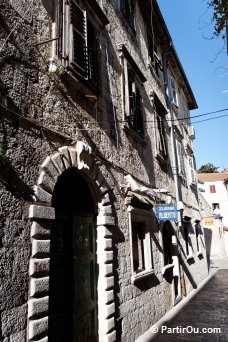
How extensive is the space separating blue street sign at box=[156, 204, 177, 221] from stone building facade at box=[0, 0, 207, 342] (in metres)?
0.27

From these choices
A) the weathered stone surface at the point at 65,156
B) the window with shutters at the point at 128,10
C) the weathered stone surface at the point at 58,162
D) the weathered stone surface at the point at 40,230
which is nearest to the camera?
the weathered stone surface at the point at 40,230

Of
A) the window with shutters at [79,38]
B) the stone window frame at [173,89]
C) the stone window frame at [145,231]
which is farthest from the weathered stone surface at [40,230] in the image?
the stone window frame at [173,89]

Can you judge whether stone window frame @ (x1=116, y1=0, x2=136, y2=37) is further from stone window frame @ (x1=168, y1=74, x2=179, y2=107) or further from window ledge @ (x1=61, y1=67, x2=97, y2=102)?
stone window frame @ (x1=168, y1=74, x2=179, y2=107)

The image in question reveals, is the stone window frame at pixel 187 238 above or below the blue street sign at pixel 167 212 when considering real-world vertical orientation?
below

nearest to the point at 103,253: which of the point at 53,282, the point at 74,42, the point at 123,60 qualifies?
the point at 53,282

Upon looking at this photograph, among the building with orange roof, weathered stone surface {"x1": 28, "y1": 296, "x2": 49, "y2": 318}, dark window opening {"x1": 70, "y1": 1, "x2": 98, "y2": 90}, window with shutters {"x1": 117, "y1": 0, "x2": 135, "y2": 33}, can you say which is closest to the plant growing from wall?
weathered stone surface {"x1": 28, "y1": 296, "x2": 49, "y2": 318}

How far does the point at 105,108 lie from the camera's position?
574 centimetres

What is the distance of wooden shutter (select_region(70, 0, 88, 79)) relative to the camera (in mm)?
4798

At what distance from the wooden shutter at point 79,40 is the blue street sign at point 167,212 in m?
4.07

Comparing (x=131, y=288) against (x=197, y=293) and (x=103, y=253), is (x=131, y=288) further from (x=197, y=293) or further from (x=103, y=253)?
(x=197, y=293)

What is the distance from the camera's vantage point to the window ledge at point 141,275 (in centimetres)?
565

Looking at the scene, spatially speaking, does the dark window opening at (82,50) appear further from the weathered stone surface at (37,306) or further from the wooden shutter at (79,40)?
the weathered stone surface at (37,306)

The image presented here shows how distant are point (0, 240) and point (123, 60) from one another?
5476 mm

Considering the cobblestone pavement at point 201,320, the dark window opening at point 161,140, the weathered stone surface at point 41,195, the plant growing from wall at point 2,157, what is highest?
the dark window opening at point 161,140
